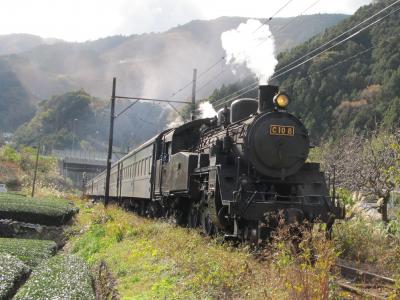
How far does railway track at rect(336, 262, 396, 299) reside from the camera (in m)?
7.19

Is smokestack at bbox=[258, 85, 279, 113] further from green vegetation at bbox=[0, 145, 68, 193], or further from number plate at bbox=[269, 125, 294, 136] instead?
green vegetation at bbox=[0, 145, 68, 193]

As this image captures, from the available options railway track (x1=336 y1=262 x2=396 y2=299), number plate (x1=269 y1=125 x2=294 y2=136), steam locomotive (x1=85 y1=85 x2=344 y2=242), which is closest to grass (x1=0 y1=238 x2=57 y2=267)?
steam locomotive (x1=85 y1=85 x2=344 y2=242)

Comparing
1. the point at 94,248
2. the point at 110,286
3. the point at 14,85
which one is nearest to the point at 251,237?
the point at 110,286

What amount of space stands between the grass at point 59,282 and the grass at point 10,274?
23cm

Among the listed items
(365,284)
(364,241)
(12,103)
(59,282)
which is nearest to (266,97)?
(364,241)

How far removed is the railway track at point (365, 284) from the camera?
7191 mm

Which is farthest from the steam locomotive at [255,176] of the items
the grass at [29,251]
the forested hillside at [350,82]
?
the forested hillside at [350,82]

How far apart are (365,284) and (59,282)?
5.18 meters

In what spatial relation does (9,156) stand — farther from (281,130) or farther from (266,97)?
(281,130)

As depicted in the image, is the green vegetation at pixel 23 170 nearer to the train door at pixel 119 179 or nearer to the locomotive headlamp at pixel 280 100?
the train door at pixel 119 179

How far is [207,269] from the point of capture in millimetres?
8250

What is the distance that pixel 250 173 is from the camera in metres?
11.6

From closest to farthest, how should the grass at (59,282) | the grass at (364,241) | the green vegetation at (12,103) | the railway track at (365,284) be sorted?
the railway track at (365,284) → the grass at (59,282) → the grass at (364,241) → the green vegetation at (12,103)

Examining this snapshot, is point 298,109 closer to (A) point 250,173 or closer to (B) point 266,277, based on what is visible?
(A) point 250,173
